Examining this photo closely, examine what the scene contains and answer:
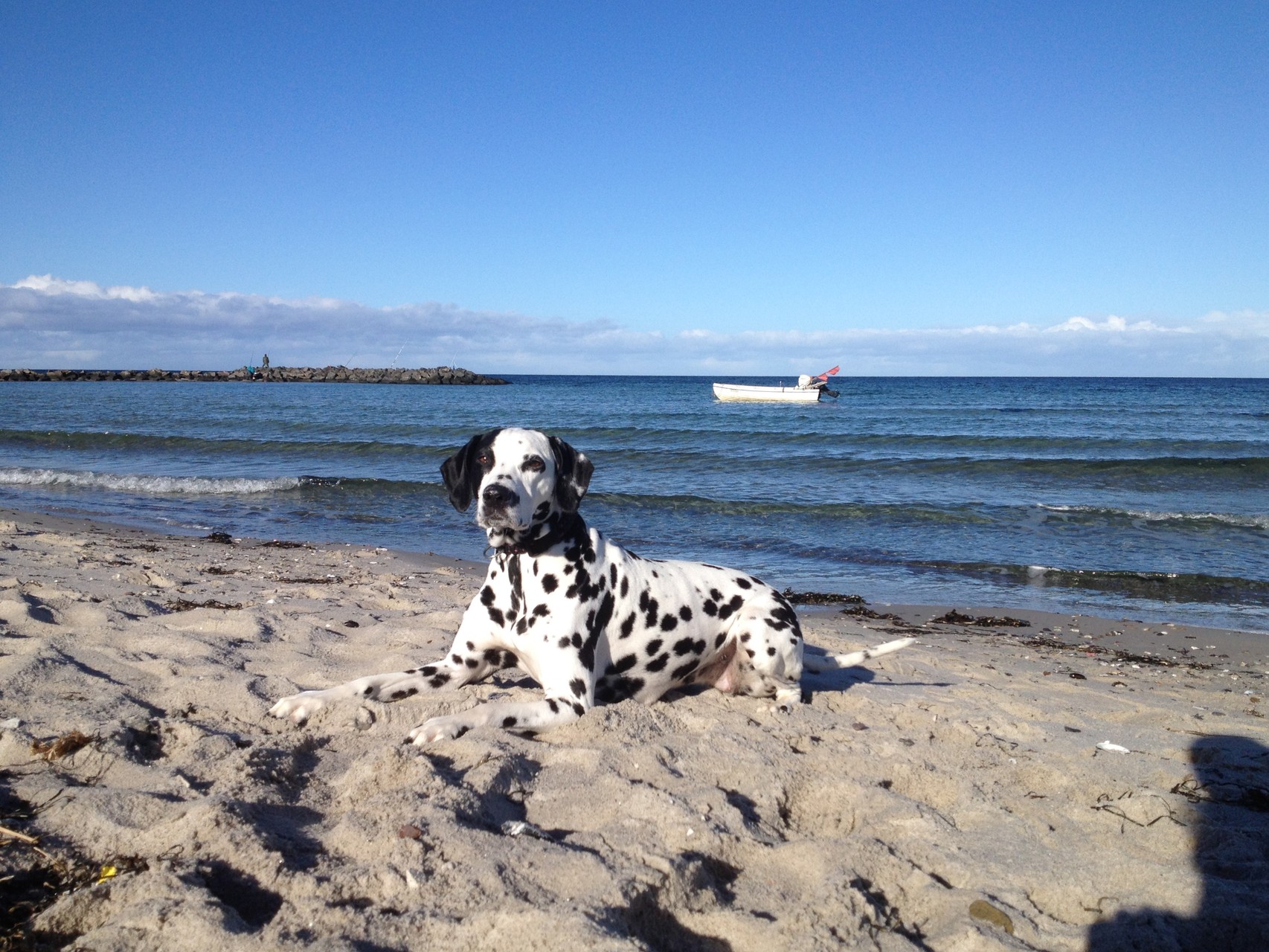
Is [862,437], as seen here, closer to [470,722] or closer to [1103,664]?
[1103,664]

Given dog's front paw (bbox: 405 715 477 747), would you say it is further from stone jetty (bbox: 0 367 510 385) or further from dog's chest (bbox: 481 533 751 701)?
stone jetty (bbox: 0 367 510 385)

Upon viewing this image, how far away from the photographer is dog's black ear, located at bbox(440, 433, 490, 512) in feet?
15.1

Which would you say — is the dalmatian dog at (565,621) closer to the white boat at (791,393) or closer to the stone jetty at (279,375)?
the white boat at (791,393)

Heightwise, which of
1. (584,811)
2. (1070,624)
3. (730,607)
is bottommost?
(1070,624)

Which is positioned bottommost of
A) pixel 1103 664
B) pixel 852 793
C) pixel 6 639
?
pixel 1103 664

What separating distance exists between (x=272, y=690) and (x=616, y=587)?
1828 mm

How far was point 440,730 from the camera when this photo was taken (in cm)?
386

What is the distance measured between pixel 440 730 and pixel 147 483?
596 inches

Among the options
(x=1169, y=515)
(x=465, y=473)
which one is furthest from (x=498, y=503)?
(x=1169, y=515)

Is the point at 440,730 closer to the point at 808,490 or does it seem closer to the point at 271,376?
the point at 808,490

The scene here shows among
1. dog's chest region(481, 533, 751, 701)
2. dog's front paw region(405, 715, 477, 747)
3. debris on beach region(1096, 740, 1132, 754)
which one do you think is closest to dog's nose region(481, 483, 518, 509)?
dog's chest region(481, 533, 751, 701)

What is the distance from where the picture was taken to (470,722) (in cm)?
401

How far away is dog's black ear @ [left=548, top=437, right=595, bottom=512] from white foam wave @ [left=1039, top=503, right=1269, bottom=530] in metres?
12.8

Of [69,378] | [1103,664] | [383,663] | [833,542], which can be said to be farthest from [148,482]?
[69,378]
